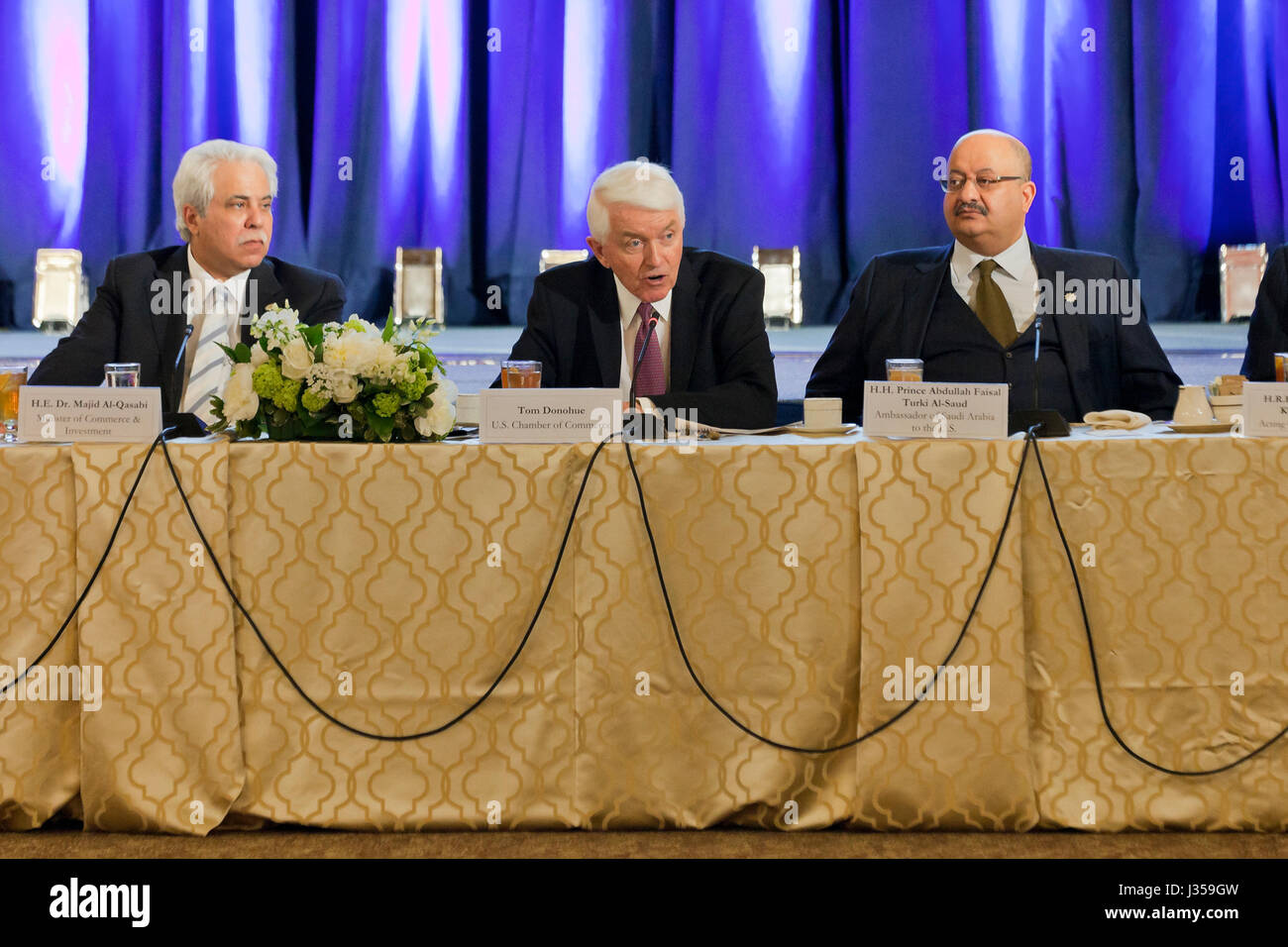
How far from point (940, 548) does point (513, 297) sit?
257 centimetres

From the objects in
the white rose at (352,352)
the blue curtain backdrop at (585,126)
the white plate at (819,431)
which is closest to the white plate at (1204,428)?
the white plate at (819,431)

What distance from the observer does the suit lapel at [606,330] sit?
2.47m

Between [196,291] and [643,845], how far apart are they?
167cm

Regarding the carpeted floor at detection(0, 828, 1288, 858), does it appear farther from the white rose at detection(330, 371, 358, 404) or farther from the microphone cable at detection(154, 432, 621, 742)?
the white rose at detection(330, 371, 358, 404)

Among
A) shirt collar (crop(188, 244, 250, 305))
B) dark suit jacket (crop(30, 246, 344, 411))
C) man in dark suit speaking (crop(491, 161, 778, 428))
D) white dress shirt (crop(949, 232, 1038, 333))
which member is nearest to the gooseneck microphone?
man in dark suit speaking (crop(491, 161, 778, 428))

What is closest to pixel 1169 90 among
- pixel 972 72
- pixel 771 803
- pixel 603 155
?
pixel 972 72

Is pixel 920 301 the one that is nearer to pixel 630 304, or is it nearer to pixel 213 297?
pixel 630 304

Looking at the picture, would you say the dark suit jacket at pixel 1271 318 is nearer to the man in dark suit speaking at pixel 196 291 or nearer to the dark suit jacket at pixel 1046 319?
the dark suit jacket at pixel 1046 319

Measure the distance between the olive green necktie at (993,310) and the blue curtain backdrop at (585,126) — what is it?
4.59 feet

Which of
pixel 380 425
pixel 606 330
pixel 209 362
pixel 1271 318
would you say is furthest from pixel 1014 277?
pixel 209 362

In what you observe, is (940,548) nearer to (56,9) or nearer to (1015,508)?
(1015,508)

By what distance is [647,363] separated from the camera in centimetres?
248

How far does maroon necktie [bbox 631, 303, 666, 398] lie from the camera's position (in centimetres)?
247
